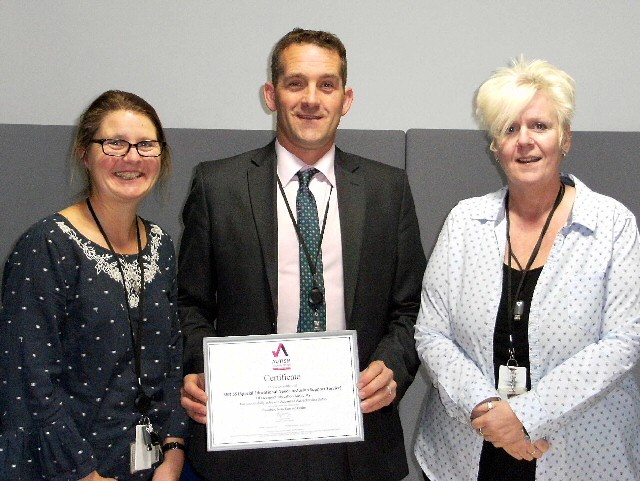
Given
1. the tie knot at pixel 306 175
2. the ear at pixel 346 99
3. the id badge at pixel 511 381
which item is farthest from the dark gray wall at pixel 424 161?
the id badge at pixel 511 381

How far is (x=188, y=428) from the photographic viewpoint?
79.8 inches

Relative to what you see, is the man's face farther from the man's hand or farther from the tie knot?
the man's hand

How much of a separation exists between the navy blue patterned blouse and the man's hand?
1.67 ft

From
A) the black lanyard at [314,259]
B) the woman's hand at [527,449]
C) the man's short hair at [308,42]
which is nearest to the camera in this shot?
the woman's hand at [527,449]

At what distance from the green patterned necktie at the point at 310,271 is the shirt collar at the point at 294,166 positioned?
0.11 m

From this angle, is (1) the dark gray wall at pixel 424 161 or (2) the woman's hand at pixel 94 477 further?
(1) the dark gray wall at pixel 424 161

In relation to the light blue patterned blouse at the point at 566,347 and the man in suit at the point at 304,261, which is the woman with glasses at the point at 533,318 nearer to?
the light blue patterned blouse at the point at 566,347

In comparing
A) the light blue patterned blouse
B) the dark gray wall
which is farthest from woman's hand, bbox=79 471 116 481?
the dark gray wall

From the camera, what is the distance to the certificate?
1895mm

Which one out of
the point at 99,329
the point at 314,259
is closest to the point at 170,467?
the point at 99,329

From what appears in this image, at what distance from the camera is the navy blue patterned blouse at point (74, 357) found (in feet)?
5.55

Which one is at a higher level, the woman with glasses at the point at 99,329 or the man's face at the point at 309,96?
the man's face at the point at 309,96

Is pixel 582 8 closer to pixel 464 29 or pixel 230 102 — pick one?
pixel 464 29

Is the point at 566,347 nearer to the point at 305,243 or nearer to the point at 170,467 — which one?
the point at 305,243
